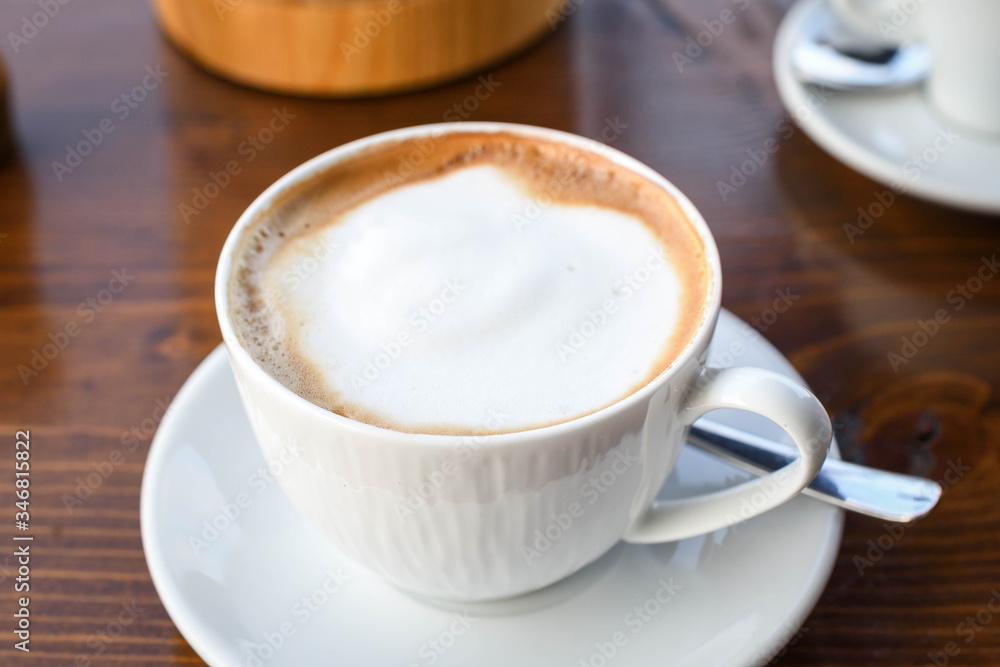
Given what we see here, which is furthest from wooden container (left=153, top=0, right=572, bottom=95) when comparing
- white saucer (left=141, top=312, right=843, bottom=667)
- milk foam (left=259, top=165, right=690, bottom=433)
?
white saucer (left=141, top=312, right=843, bottom=667)

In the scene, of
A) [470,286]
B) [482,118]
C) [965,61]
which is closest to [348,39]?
[482,118]

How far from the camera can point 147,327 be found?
101 cm

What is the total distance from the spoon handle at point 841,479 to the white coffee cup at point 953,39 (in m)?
0.65

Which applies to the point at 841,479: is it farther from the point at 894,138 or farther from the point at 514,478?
the point at 894,138

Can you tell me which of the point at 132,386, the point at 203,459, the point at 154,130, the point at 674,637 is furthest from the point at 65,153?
the point at 674,637

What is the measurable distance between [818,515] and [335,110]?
2.82 ft

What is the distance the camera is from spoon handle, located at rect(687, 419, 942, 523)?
75 centimetres

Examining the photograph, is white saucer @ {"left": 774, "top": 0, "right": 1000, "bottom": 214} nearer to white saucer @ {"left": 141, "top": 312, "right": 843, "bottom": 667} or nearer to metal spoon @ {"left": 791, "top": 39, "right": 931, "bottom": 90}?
metal spoon @ {"left": 791, "top": 39, "right": 931, "bottom": 90}

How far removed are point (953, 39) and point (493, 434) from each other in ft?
3.15

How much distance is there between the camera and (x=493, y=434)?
60cm

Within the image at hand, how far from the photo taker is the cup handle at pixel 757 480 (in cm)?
64

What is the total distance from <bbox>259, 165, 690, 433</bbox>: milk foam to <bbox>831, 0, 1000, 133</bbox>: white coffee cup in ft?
2.27

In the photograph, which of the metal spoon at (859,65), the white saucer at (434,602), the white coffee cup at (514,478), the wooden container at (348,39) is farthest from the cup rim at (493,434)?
the metal spoon at (859,65)

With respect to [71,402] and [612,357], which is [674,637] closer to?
[612,357]
